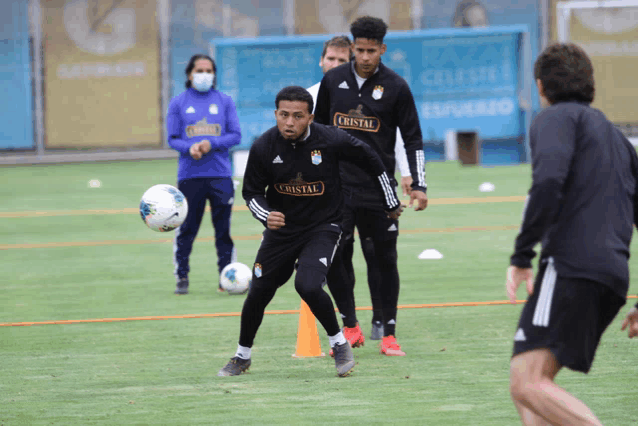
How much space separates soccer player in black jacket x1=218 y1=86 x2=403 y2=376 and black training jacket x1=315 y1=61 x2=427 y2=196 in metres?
0.66

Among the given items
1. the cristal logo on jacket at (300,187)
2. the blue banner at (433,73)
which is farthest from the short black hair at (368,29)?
the blue banner at (433,73)

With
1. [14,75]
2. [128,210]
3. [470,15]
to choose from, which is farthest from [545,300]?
[14,75]

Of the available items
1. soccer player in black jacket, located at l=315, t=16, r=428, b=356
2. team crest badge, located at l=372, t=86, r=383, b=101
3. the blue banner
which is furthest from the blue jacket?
the blue banner

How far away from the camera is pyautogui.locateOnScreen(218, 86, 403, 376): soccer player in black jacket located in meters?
6.33

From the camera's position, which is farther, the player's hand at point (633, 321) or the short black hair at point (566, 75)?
the player's hand at point (633, 321)

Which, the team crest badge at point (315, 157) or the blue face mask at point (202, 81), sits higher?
the blue face mask at point (202, 81)

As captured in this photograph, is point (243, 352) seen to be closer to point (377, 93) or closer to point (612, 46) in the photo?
point (377, 93)

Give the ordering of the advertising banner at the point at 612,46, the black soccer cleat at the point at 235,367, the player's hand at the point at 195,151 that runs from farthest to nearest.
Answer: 1. the advertising banner at the point at 612,46
2. the player's hand at the point at 195,151
3. the black soccer cleat at the point at 235,367

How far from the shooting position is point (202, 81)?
9.78 metres

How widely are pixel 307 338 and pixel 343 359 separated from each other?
0.64 m

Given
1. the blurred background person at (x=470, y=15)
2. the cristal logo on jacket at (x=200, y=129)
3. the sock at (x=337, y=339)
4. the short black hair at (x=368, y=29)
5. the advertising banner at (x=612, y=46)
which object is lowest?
the sock at (x=337, y=339)

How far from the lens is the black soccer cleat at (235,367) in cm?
A: 644

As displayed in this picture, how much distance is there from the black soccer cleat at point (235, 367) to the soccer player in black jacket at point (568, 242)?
8.82 feet

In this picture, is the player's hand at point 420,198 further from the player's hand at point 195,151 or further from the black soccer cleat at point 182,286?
the black soccer cleat at point 182,286
